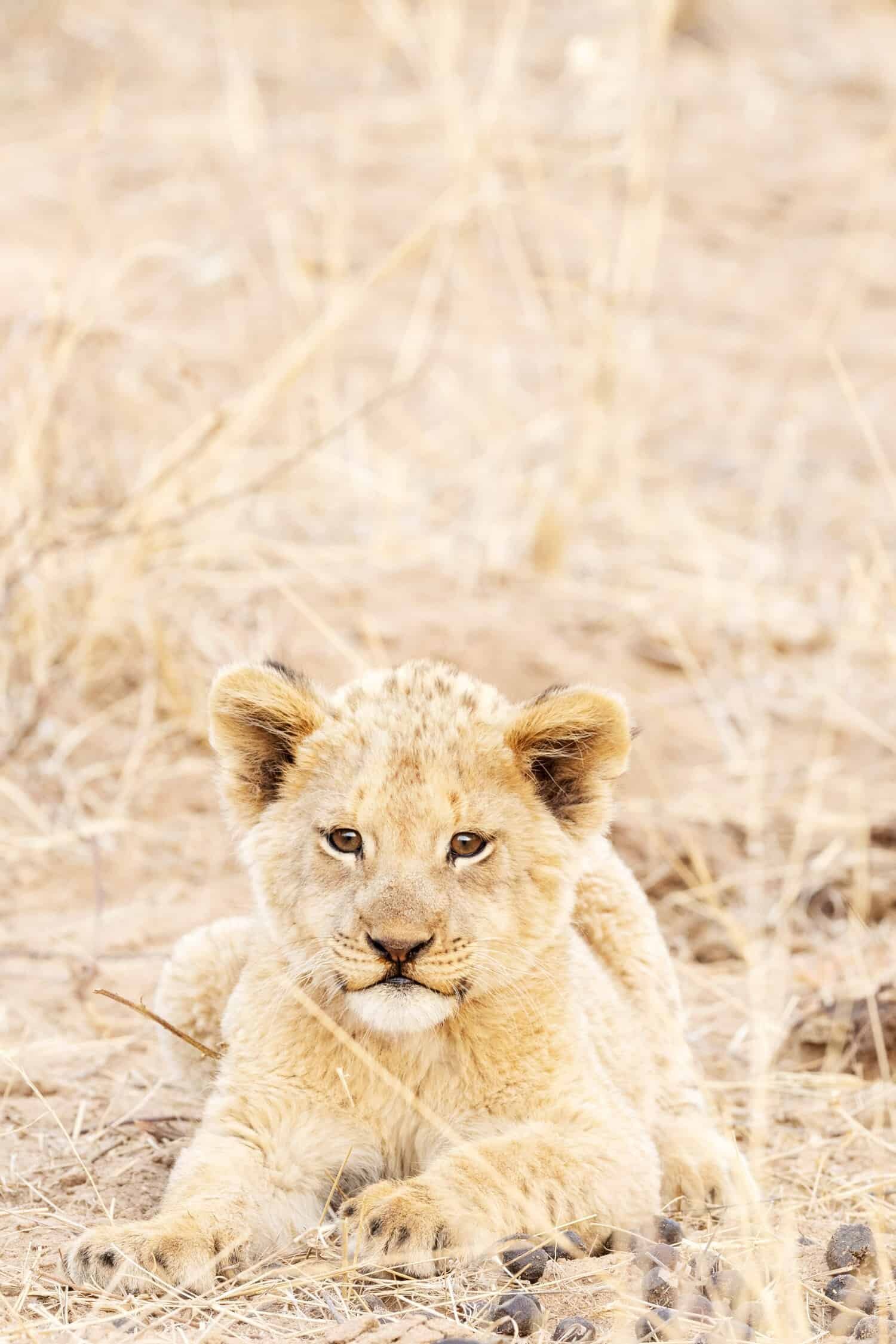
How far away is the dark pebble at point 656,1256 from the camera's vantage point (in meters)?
3.13

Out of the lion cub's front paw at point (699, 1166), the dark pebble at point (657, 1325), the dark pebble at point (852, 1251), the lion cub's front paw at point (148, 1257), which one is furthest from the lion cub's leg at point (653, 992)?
the lion cub's front paw at point (148, 1257)

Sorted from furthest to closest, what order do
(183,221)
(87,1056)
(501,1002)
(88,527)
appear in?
(183,221)
(88,527)
(87,1056)
(501,1002)

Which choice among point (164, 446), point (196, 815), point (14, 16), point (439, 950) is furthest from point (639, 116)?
point (14, 16)

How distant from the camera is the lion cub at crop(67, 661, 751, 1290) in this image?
3178 mm

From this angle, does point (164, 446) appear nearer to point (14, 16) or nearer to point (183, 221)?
point (183, 221)

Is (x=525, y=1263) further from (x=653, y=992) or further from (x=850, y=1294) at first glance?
(x=653, y=992)

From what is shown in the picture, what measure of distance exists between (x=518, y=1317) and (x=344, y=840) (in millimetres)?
981

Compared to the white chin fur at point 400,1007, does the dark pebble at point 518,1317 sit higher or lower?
lower

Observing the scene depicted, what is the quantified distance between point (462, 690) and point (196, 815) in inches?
111

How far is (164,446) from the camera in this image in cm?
746

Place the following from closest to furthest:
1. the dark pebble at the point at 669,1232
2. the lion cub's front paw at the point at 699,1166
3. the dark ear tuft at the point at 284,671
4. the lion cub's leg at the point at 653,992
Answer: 1. the dark pebble at the point at 669,1232
2. the dark ear tuft at the point at 284,671
3. the lion cub's front paw at the point at 699,1166
4. the lion cub's leg at the point at 653,992

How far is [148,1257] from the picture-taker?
9.96 ft

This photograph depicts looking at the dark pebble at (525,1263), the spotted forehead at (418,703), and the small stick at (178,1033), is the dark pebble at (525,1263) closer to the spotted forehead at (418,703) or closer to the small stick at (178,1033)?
the small stick at (178,1033)

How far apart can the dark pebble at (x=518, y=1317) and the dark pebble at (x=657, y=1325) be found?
18 centimetres
